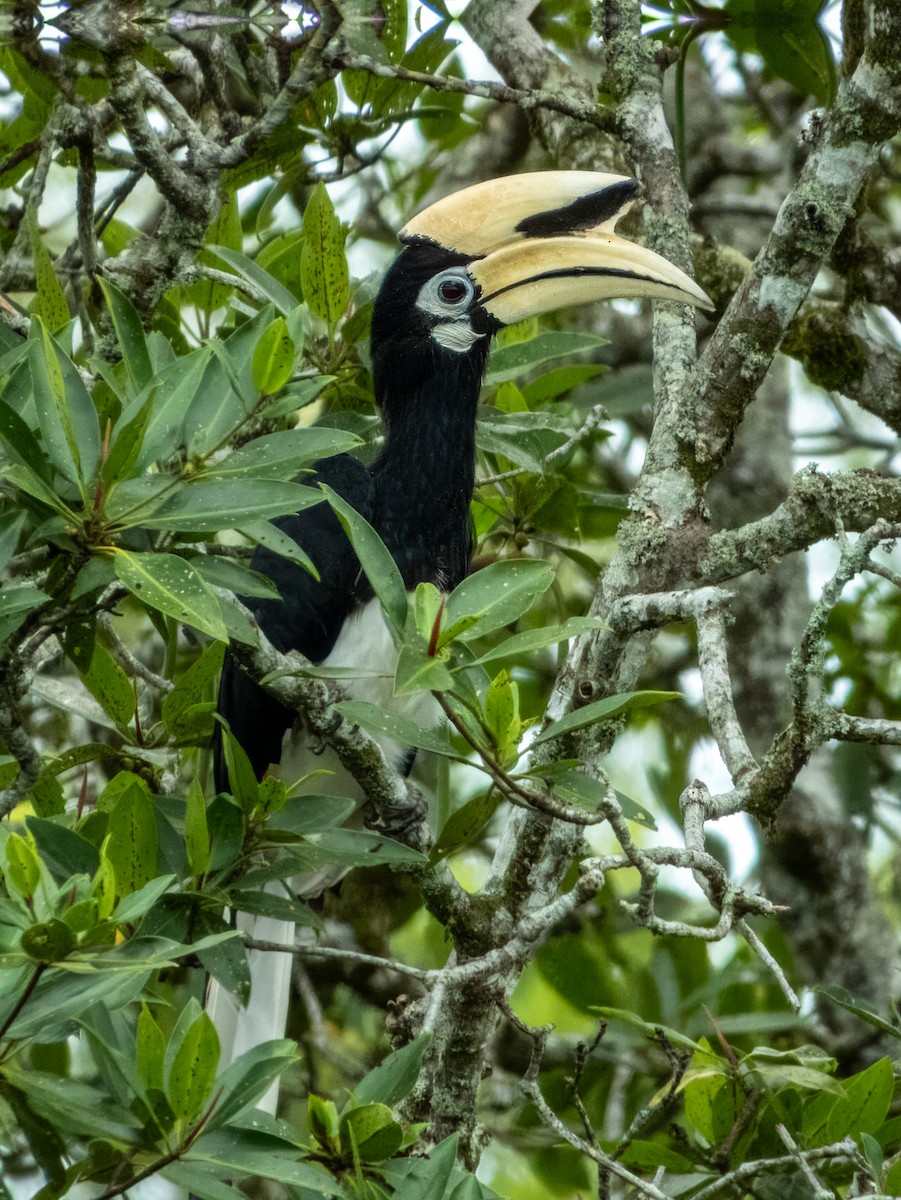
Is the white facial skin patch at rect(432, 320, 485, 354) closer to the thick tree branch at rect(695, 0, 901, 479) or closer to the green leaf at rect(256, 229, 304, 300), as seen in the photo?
the green leaf at rect(256, 229, 304, 300)

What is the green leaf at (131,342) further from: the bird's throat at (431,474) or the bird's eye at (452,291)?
the bird's eye at (452,291)

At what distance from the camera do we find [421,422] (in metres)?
3.44

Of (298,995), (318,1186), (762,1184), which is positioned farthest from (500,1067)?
(318,1186)

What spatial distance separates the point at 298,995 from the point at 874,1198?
2619 millimetres

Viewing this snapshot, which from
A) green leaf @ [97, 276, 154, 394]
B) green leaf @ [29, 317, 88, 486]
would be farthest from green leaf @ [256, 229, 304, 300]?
green leaf @ [29, 317, 88, 486]

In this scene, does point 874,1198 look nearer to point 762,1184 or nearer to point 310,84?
point 762,1184

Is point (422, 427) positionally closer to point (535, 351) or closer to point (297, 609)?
point (535, 351)

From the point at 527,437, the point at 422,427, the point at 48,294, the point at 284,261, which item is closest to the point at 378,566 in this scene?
the point at 48,294

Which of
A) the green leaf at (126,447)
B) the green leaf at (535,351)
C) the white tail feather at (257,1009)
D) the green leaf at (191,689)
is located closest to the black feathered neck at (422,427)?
the green leaf at (535,351)

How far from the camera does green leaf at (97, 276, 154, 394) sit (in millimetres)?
2002

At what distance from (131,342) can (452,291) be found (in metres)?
1.57

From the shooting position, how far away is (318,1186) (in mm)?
1627

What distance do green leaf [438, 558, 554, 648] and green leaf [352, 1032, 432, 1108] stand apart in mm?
565

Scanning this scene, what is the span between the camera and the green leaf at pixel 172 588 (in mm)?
1676
